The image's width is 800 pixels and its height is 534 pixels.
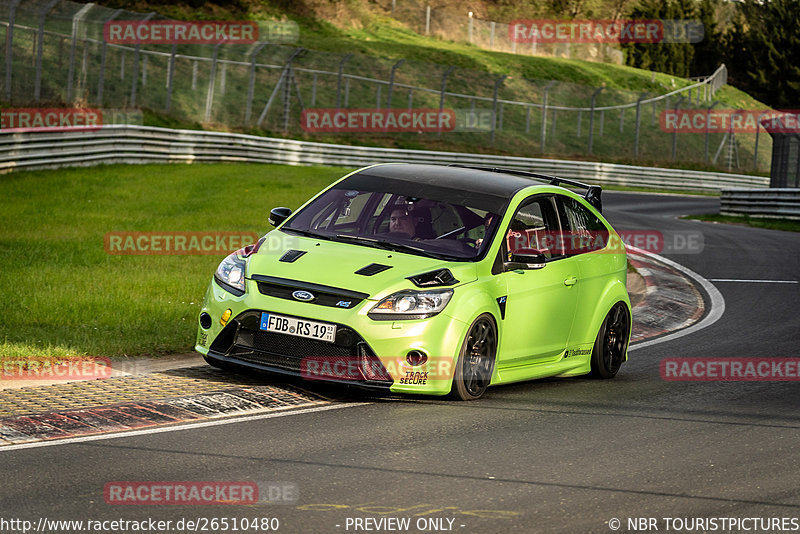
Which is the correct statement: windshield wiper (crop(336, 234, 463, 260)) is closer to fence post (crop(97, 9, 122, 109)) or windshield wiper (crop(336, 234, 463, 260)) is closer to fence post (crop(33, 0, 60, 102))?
fence post (crop(33, 0, 60, 102))

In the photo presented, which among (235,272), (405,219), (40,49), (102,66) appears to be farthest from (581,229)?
(102,66)

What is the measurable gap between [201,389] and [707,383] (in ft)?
13.7

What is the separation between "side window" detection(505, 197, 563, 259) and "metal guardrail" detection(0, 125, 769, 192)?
17681mm

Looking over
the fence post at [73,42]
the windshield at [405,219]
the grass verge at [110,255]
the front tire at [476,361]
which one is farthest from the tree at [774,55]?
the front tire at [476,361]

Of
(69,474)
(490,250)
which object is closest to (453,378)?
(490,250)

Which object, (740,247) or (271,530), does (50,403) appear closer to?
Answer: (271,530)

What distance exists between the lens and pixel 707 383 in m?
9.65

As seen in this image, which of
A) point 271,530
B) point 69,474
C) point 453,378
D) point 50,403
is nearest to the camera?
point 271,530

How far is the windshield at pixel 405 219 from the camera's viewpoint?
8.70m

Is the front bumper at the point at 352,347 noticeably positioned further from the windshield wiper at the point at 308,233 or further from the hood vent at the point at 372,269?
the windshield wiper at the point at 308,233

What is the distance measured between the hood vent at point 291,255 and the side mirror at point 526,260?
4.96 feet

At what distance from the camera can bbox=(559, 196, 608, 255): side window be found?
9.62 metres

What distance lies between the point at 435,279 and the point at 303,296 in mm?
919

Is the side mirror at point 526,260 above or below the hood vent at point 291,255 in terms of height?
above
